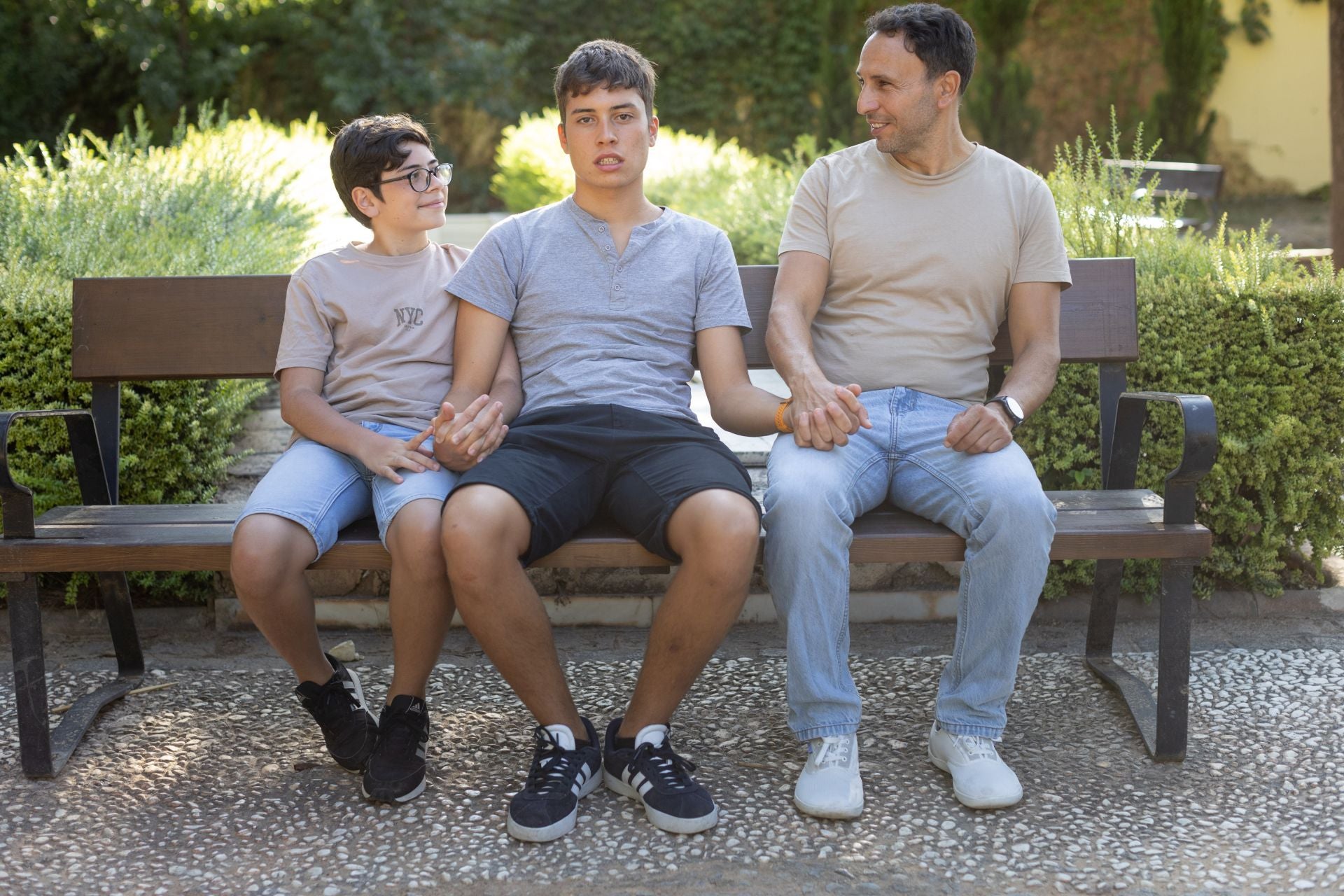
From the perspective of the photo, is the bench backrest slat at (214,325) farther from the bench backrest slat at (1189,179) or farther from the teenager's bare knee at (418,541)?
the bench backrest slat at (1189,179)

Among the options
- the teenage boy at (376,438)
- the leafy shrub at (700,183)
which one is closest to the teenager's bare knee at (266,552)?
the teenage boy at (376,438)

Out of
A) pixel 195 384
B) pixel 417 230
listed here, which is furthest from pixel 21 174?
pixel 417 230

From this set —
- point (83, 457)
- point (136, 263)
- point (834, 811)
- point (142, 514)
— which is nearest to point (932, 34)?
point (834, 811)

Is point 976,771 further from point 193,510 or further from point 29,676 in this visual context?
point 29,676

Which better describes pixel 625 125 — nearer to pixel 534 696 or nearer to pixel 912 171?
pixel 912 171

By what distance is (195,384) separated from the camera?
11.7 feet

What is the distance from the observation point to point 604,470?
104 inches

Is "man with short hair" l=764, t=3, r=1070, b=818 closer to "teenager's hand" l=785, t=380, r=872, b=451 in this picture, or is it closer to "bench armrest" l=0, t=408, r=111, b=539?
"teenager's hand" l=785, t=380, r=872, b=451

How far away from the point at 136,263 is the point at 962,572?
284 centimetres

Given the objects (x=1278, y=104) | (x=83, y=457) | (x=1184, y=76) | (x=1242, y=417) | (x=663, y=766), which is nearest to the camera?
(x=663, y=766)

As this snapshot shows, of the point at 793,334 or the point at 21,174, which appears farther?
the point at 21,174

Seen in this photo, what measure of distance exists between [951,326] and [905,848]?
3.93 feet

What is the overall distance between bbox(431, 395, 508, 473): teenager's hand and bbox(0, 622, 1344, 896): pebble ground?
2.21 feet

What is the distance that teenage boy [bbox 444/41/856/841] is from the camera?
7.98 ft
